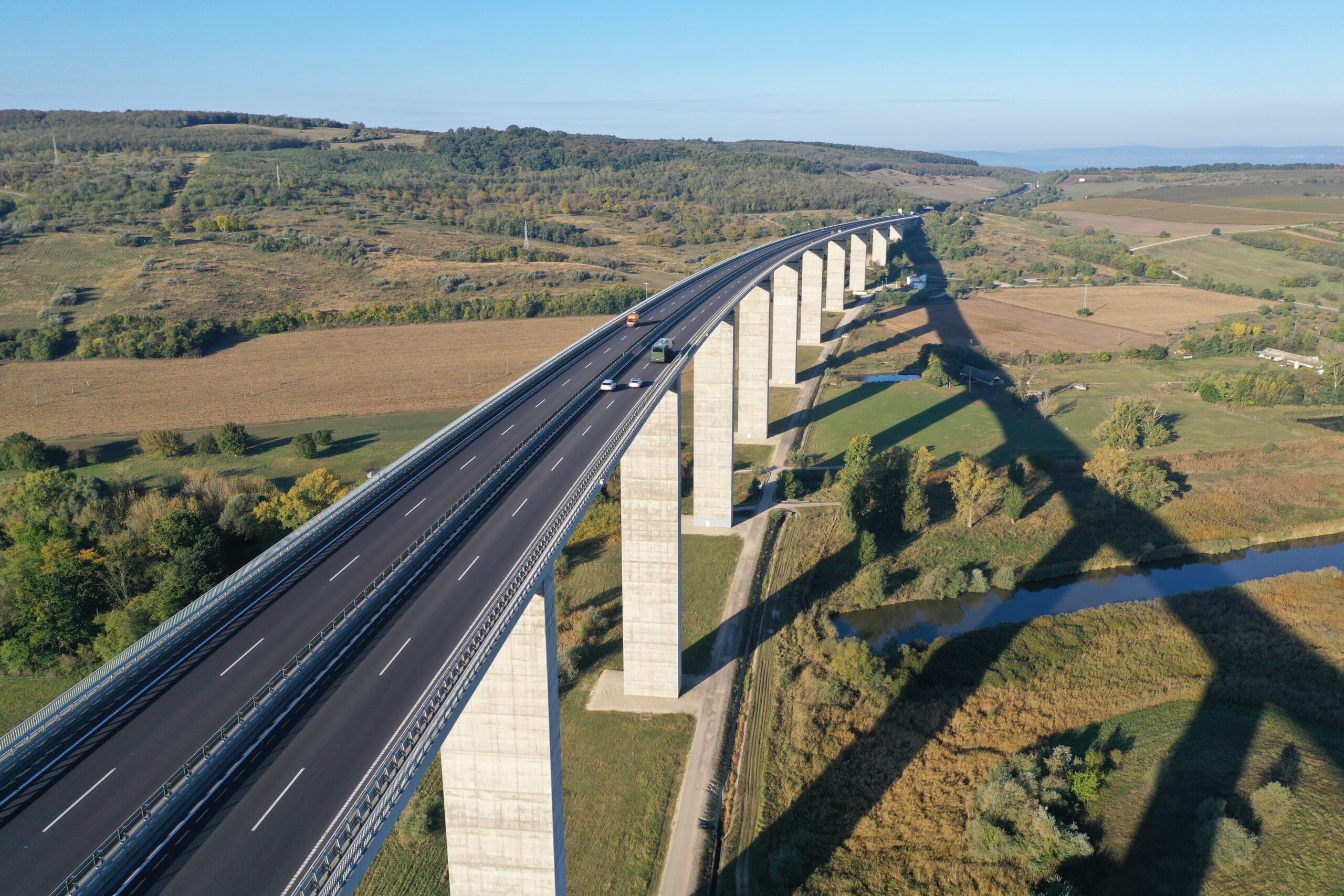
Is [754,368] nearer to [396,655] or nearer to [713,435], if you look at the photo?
[713,435]

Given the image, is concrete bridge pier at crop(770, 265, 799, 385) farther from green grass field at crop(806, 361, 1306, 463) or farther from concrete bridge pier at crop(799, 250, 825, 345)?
concrete bridge pier at crop(799, 250, 825, 345)

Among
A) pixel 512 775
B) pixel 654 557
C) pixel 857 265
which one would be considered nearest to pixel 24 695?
pixel 512 775

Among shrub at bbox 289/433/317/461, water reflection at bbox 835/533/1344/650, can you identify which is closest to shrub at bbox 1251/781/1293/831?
water reflection at bbox 835/533/1344/650

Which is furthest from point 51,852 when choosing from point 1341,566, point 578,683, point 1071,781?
point 1341,566

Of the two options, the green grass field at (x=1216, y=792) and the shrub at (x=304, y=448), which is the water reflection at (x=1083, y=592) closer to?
the green grass field at (x=1216, y=792)

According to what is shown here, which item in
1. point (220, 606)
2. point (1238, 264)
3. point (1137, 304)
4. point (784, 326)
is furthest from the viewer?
point (1238, 264)

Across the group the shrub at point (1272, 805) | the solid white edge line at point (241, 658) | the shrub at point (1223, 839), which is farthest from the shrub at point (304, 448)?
the shrub at point (1272, 805)
